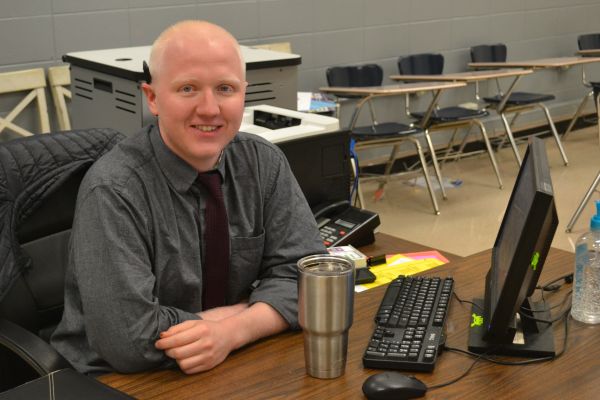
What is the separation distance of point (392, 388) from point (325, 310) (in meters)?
0.16

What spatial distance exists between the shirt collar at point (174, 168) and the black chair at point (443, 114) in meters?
3.77

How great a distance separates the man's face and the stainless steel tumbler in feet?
1.19

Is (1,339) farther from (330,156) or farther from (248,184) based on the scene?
(330,156)

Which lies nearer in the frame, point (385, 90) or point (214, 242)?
point (214, 242)

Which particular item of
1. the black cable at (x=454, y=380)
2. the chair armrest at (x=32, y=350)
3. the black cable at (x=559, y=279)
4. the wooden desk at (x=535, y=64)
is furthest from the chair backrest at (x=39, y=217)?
the wooden desk at (x=535, y=64)

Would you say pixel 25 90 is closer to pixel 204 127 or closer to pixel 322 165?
pixel 322 165

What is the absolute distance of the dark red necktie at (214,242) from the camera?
5.61 feet

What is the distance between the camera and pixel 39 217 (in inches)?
73.0

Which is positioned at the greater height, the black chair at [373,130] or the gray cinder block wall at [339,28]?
the gray cinder block wall at [339,28]

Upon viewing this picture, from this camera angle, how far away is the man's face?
160 centimetres

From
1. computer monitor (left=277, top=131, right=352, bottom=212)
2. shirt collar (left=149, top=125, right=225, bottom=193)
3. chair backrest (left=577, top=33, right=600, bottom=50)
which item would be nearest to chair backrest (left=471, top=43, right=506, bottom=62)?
chair backrest (left=577, top=33, right=600, bottom=50)

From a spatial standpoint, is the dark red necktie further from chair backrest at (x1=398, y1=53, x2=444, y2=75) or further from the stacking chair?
chair backrest at (x1=398, y1=53, x2=444, y2=75)

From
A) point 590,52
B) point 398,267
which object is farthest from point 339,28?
point 398,267

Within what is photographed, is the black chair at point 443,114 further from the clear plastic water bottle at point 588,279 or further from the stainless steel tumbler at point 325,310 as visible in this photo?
the stainless steel tumbler at point 325,310
